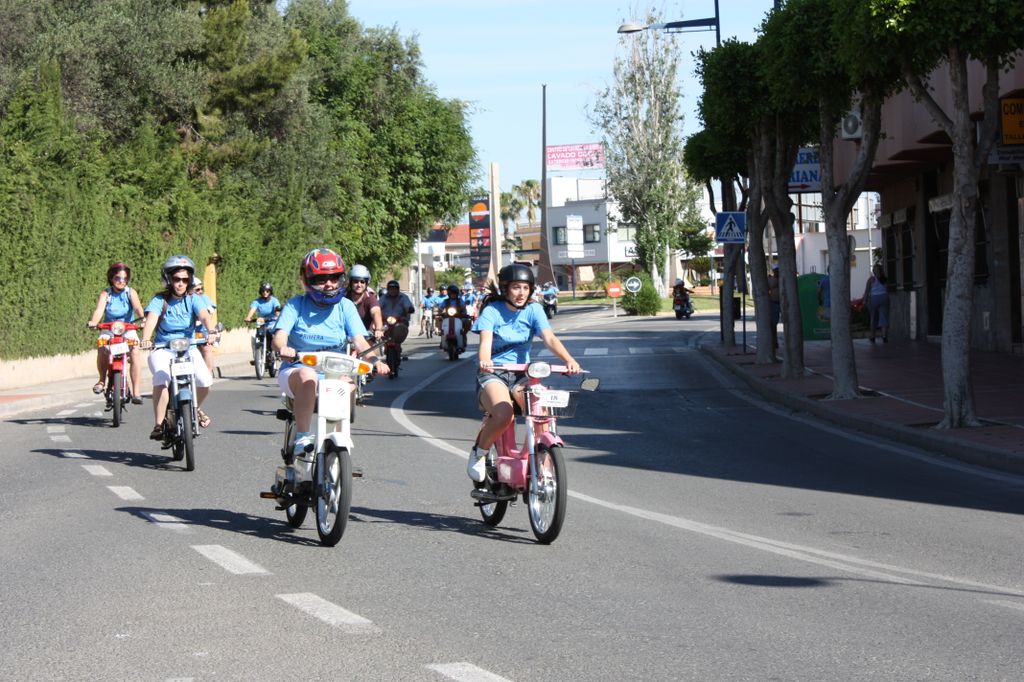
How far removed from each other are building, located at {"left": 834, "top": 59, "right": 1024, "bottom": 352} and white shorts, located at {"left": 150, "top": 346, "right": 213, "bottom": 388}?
36.3 ft

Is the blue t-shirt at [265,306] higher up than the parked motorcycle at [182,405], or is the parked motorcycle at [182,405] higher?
the blue t-shirt at [265,306]

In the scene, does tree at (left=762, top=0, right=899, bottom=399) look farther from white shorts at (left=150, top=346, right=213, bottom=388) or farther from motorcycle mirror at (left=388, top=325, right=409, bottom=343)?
motorcycle mirror at (left=388, top=325, right=409, bottom=343)

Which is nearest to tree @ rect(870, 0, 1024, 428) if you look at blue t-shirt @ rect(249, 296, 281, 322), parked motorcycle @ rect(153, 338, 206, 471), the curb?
parked motorcycle @ rect(153, 338, 206, 471)

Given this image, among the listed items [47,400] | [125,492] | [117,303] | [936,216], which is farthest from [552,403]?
[936,216]

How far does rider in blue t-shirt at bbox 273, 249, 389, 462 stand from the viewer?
30.9 ft

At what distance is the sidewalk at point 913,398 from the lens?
1414 centimetres

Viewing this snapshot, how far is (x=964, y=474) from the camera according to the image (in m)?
12.9

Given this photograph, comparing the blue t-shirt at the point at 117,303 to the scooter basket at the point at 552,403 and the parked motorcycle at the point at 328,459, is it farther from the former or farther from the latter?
the scooter basket at the point at 552,403

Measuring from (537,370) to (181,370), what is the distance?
215 inches

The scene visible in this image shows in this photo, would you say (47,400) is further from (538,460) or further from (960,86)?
(538,460)

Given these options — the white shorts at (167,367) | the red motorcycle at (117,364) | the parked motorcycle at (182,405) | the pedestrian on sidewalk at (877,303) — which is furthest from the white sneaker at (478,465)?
the pedestrian on sidewalk at (877,303)

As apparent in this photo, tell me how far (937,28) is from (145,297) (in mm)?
22735

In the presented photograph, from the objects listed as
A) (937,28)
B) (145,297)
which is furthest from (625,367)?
(937,28)

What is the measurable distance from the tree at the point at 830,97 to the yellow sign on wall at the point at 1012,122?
51.8 inches
